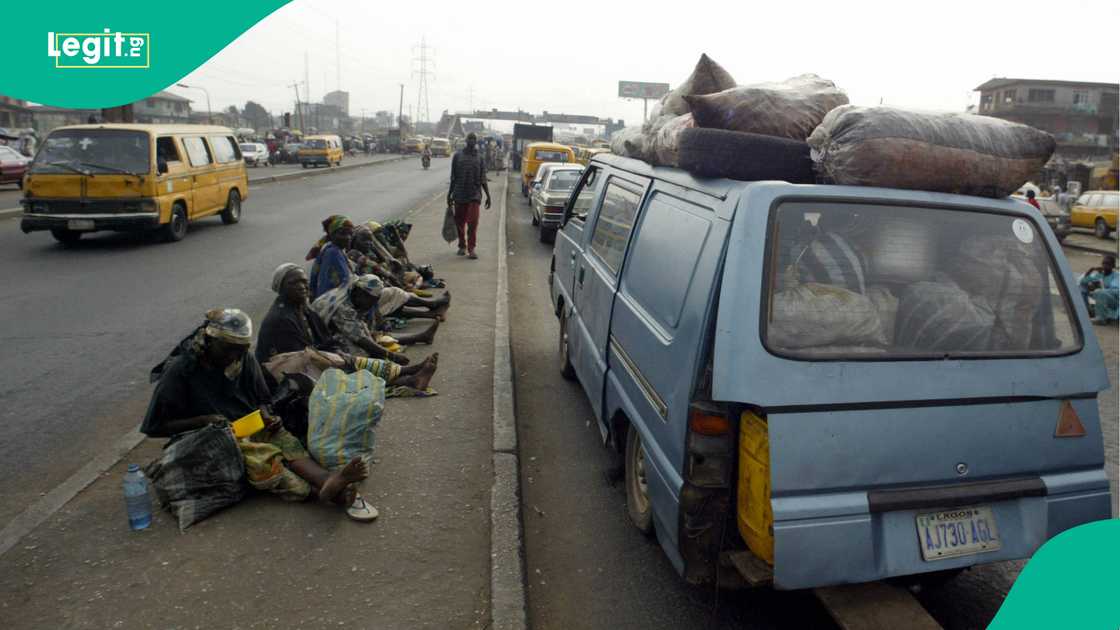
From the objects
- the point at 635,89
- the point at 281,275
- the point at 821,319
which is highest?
the point at 635,89

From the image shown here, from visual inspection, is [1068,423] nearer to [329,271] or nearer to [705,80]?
[705,80]

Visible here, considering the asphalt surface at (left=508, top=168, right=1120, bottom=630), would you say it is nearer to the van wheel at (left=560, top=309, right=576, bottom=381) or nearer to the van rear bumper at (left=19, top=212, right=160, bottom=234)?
the van wheel at (left=560, top=309, right=576, bottom=381)

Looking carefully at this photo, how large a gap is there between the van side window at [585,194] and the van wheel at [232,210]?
11843 millimetres

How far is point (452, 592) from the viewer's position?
10.3ft

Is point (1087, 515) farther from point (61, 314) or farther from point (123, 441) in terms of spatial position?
point (61, 314)

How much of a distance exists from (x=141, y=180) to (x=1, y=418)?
27.9 ft

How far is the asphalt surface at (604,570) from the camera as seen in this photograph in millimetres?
3127

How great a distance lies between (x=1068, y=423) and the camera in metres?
2.79

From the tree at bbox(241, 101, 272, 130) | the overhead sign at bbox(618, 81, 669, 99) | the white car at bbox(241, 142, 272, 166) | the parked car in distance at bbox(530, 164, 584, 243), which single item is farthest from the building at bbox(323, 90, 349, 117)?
the parked car in distance at bbox(530, 164, 584, 243)

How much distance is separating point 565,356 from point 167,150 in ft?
33.9

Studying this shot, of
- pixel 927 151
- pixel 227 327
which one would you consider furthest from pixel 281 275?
pixel 927 151

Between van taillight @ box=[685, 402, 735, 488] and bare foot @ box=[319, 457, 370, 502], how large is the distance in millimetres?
1705

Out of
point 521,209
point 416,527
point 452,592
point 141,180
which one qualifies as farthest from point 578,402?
point 521,209

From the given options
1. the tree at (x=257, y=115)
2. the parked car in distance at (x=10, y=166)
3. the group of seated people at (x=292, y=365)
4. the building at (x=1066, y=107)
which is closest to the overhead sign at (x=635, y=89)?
the building at (x=1066, y=107)
